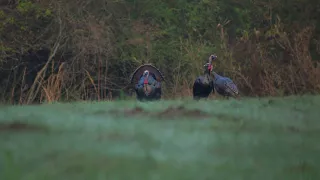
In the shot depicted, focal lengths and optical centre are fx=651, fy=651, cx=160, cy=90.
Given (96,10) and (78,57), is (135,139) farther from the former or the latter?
(96,10)

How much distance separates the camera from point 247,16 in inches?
685

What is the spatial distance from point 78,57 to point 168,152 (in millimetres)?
10907

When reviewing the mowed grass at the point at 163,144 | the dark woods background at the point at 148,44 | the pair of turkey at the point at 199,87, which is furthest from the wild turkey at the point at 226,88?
the mowed grass at the point at 163,144

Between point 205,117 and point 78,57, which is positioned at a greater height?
point 78,57

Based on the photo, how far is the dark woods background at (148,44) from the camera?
41.3 ft

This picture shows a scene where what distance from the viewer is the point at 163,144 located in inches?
174

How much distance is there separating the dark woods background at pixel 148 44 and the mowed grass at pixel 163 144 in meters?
5.45

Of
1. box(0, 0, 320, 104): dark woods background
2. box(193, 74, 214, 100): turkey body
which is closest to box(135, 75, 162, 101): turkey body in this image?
box(193, 74, 214, 100): turkey body

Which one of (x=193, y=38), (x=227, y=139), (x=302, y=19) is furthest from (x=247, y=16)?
(x=227, y=139)

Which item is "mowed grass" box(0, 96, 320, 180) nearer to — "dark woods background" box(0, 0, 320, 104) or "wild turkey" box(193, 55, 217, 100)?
"wild turkey" box(193, 55, 217, 100)

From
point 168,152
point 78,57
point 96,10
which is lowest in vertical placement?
point 168,152

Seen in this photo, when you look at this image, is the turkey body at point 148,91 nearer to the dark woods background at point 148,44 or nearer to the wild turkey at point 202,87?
the wild turkey at point 202,87

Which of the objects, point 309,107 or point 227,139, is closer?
point 227,139

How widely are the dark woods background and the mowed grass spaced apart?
545 cm
